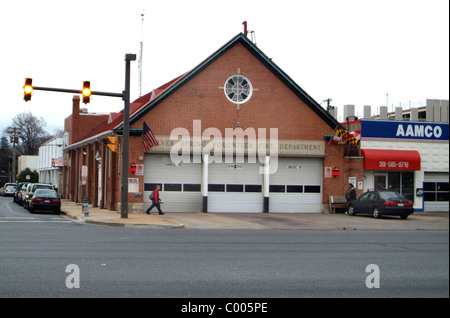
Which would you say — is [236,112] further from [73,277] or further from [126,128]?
[73,277]

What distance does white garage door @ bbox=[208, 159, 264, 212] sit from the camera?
30.3m

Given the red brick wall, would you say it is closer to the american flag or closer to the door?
the american flag

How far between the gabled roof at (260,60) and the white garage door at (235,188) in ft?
15.2

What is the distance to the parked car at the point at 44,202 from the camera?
31.1m

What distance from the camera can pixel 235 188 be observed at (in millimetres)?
30766

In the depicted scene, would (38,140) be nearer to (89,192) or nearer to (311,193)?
(89,192)

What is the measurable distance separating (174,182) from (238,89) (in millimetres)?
6306

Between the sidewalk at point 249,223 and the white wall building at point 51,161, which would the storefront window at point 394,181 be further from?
the white wall building at point 51,161

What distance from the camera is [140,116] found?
95.0ft

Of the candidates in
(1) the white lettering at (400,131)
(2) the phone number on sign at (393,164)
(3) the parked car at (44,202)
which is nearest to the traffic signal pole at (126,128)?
(3) the parked car at (44,202)

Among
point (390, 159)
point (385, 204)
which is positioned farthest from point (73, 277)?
point (390, 159)
